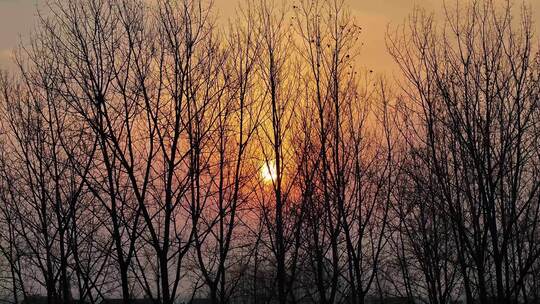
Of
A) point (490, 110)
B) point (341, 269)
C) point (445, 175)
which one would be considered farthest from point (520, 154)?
point (341, 269)

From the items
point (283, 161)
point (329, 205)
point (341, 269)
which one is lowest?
point (341, 269)

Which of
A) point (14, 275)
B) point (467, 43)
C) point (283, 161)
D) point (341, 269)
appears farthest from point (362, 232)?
point (14, 275)

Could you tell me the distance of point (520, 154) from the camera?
966 centimetres

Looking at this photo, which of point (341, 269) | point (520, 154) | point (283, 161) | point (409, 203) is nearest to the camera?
point (520, 154)

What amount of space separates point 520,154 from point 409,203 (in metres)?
5.22

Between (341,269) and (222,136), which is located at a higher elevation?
(222,136)

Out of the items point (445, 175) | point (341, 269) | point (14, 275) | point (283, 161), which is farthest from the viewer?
point (14, 275)

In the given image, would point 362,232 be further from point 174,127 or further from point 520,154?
point 174,127

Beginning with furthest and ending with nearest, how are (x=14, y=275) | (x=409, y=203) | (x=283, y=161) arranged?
(x=14, y=275)
(x=409, y=203)
(x=283, y=161)

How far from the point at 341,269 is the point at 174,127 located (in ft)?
16.6

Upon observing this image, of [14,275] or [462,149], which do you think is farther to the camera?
[14,275]

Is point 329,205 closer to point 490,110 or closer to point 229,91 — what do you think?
point 229,91

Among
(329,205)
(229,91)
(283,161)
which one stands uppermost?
(229,91)

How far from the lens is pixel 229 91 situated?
1109 centimetres
